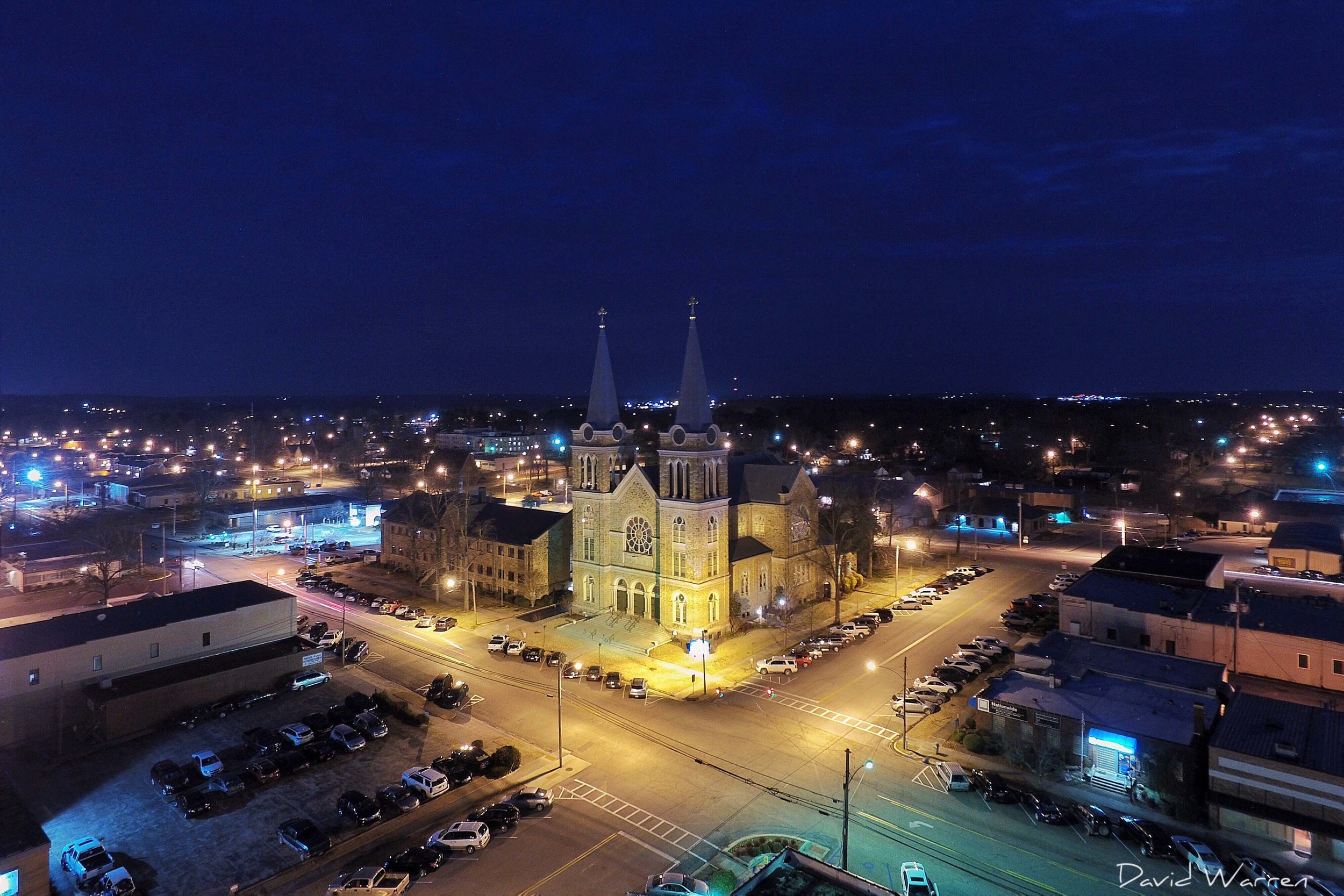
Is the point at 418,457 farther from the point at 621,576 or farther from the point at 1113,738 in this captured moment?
the point at 1113,738

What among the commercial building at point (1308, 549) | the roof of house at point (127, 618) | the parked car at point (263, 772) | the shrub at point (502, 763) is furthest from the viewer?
the commercial building at point (1308, 549)

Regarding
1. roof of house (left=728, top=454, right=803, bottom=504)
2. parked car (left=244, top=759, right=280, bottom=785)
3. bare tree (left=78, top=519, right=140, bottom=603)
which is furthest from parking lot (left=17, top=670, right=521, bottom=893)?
roof of house (left=728, top=454, right=803, bottom=504)

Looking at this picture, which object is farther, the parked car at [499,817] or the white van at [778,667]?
the white van at [778,667]

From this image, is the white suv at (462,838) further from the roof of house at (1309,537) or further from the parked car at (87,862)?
the roof of house at (1309,537)

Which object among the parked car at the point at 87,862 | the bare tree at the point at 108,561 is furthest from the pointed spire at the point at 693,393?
the bare tree at the point at 108,561

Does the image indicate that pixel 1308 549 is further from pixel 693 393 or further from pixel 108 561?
pixel 108 561

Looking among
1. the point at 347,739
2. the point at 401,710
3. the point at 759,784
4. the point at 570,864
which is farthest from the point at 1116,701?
the point at 347,739

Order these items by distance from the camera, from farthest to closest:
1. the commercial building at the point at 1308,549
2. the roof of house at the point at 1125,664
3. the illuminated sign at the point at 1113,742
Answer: the commercial building at the point at 1308,549 < the roof of house at the point at 1125,664 < the illuminated sign at the point at 1113,742

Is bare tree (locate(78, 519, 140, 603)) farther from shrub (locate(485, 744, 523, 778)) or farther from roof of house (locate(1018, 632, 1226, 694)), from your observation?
roof of house (locate(1018, 632, 1226, 694))
